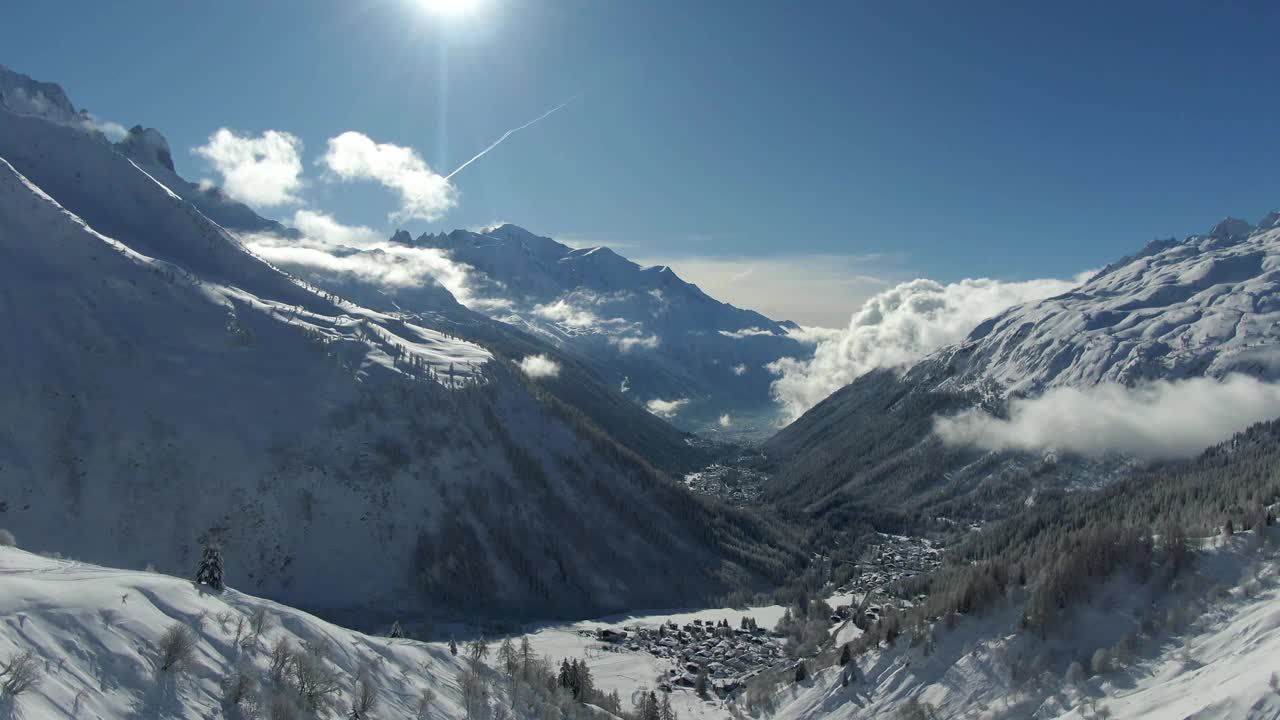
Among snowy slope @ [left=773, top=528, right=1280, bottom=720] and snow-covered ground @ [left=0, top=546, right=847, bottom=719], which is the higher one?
snow-covered ground @ [left=0, top=546, right=847, bottom=719]

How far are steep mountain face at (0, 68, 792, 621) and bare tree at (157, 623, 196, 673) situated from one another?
94.7 m

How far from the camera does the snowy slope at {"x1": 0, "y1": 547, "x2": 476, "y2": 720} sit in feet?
106

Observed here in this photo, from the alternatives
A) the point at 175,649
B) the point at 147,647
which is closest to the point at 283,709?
the point at 175,649

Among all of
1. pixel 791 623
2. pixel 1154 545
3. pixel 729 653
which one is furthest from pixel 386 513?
pixel 1154 545

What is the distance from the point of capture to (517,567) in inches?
6181

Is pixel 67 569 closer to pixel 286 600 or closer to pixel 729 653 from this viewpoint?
pixel 286 600

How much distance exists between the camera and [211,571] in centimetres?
5266

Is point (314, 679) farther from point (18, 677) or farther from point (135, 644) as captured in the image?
point (18, 677)

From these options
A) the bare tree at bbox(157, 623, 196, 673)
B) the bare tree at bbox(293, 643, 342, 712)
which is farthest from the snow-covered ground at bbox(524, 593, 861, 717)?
the bare tree at bbox(157, 623, 196, 673)

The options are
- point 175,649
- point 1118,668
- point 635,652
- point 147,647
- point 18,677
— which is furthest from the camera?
point 635,652

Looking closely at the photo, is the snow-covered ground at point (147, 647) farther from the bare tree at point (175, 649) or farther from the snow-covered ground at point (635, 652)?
the snow-covered ground at point (635, 652)

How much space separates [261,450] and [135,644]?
115m

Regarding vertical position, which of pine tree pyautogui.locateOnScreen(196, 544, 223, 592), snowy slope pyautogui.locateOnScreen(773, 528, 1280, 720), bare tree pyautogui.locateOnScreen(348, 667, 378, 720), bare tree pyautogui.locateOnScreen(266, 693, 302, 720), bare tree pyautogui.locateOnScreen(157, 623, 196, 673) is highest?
pine tree pyautogui.locateOnScreen(196, 544, 223, 592)

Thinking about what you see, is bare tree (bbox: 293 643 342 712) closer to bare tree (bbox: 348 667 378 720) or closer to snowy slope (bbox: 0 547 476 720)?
snowy slope (bbox: 0 547 476 720)
